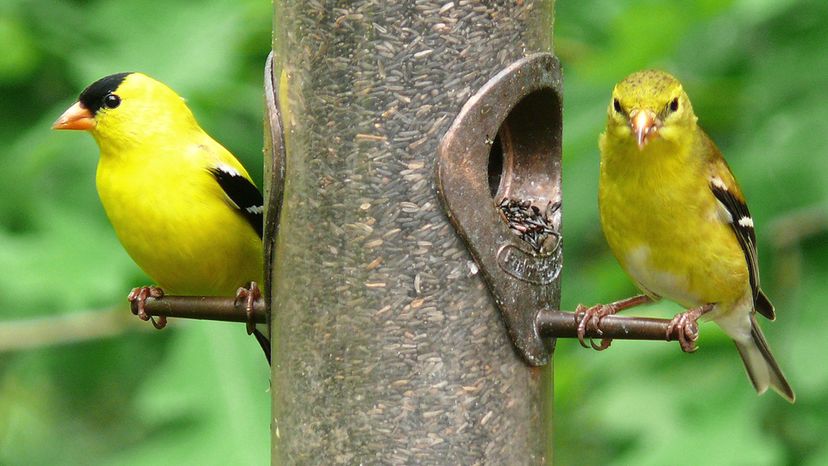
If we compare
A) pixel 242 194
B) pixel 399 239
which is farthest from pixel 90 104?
pixel 399 239

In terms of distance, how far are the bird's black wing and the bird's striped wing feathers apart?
5.17 feet

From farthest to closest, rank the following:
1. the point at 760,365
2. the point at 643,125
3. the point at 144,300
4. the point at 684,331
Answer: the point at 760,365, the point at 144,300, the point at 643,125, the point at 684,331

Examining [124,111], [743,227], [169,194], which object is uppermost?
[124,111]

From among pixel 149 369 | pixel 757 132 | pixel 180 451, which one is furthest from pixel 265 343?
pixel 757 132

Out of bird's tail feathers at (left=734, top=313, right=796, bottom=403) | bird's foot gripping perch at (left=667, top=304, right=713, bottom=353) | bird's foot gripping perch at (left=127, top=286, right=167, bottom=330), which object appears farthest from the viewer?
bird's tail feathers at (left=734, top=313, right=796, bottom=403)

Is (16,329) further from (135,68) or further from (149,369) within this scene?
(135,68)

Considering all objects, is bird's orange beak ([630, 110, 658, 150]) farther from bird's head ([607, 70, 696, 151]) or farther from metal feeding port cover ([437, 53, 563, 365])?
metal feeding port cover ([437, 53, 563, 365])

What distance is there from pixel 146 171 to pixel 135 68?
0.92m

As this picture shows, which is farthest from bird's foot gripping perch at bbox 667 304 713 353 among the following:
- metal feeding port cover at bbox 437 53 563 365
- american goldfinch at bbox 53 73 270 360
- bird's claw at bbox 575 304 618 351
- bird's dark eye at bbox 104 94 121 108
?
bird's dark eye at bbox 104 94 121 108

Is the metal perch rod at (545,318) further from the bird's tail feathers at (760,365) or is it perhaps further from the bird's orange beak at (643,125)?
the bird's tail feathers at (760,365)

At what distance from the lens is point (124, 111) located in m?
5.41

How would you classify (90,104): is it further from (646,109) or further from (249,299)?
(646,109)

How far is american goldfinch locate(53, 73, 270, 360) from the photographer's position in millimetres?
5211

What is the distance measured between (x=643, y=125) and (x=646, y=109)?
0.06 metres
